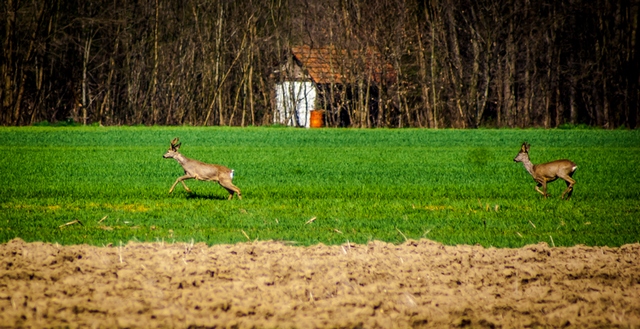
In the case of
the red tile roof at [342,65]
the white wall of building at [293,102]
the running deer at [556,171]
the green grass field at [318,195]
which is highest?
the red tile roof at [342,65]

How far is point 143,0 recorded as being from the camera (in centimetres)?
4953

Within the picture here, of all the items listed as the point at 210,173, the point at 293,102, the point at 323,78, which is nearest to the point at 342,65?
the point at 323,78

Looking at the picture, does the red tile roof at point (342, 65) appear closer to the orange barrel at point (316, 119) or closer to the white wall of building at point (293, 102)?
the white wall of building at point (293, 102)

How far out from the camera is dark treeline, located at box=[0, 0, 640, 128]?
48562mm

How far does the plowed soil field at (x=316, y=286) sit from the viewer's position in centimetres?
749

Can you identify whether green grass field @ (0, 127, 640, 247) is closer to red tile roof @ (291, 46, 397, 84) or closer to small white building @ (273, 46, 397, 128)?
small white building @ (273, 46, 397, 128)

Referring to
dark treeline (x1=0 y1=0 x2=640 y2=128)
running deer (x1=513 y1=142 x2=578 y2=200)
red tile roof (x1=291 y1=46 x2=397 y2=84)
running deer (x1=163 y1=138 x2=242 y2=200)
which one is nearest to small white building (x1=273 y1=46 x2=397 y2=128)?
red tile roof (x1=291 y1=46 x2=397 y2=84)

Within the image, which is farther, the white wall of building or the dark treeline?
the white wall of building

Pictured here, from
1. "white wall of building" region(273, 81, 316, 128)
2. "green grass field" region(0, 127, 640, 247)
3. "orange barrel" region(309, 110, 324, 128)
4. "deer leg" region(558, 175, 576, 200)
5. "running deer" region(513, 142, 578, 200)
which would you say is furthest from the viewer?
"white wall of building" region(273, 81, 316, 128)

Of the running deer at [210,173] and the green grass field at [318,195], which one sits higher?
the running deer at [210,173]

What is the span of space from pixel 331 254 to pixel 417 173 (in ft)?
40.6

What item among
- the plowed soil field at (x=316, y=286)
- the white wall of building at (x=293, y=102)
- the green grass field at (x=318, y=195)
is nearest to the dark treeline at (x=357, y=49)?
the white wall of building at (x=293, y=102)

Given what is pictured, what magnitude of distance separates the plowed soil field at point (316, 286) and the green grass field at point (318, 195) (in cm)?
161

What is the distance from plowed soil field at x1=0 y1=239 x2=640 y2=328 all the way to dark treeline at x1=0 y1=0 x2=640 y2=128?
38.3 metres
